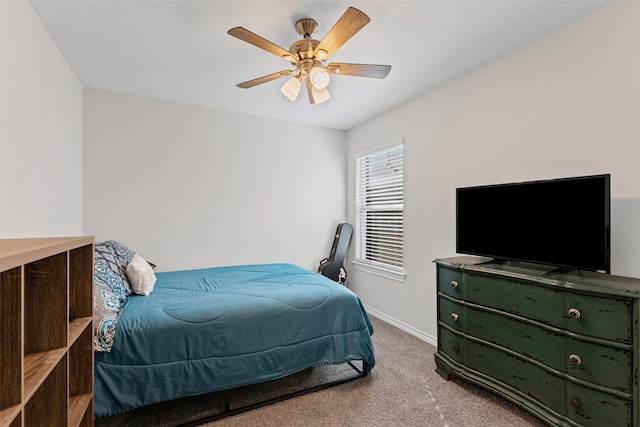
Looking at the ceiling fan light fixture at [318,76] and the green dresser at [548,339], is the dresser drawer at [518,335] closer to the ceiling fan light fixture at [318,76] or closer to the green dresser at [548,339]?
the green dresser at [548,339]

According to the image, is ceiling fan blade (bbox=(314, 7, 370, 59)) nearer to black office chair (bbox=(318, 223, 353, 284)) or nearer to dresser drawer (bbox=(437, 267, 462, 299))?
dresser drawer (bbox=(437, 267, 462, 299))

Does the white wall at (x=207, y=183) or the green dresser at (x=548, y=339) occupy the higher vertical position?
the white wall at (x=207, y=183)

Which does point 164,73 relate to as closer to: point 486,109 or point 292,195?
point 292,195

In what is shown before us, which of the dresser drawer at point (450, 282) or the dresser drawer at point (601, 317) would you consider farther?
the dresser drawer at point (450, 282)

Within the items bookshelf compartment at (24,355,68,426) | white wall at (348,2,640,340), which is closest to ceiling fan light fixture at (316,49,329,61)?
white wall at (348,2,640,340)

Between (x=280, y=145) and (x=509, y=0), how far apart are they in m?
2.78

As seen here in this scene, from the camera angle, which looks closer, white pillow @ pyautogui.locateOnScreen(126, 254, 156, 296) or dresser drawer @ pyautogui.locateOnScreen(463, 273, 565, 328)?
dresser drawer @ pyautogui.locateOnScreen(463, 273, 565, 328)

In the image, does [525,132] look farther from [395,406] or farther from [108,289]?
[108,289]

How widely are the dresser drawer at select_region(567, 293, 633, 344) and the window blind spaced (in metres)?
1.87

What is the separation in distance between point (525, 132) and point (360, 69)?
52.7 inches

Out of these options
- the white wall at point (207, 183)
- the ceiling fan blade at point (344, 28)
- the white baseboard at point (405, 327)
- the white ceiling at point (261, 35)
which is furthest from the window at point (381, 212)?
the ceiling fan blade at point (344, 28)

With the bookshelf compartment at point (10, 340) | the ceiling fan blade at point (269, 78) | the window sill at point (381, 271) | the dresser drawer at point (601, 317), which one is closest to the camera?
the bookshelf compartment at point (10, 340)

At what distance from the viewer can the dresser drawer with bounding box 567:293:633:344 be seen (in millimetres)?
1455

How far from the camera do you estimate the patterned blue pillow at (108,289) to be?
5.50 feet
